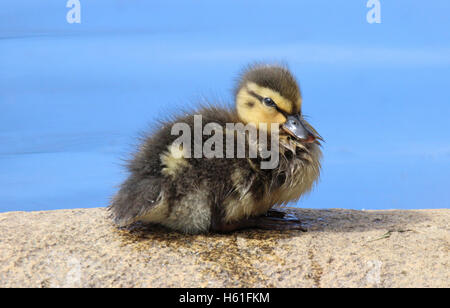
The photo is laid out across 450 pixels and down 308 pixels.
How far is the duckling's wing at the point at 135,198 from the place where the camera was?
2314 mm

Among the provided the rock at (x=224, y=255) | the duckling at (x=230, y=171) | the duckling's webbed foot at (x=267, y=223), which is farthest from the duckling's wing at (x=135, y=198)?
the duckling's webbed foot at (x=267, y=223)

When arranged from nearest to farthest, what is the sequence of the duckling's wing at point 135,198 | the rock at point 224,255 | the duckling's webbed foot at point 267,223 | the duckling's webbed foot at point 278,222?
the rock at point 224,255 < the duckling's wing at point 135,198 < the duckling's webbed foot at point 267,223 < the duckling's webbed foot at point 278,222

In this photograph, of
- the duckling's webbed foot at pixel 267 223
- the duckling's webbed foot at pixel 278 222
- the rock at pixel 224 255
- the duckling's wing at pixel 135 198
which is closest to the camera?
the rock at pixel 224 255

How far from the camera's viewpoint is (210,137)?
2371 millimetres

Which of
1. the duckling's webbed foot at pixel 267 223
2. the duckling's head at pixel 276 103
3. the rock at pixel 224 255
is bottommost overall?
the rock at pixel 224 255

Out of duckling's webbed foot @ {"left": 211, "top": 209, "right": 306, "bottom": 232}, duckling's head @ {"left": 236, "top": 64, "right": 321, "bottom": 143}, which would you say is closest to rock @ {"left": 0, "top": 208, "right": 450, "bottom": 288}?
duckling's webbed foot @ {"left": 211, "top": 209, "right": 306, "bottom": 232}

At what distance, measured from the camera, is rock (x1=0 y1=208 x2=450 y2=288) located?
2070mm

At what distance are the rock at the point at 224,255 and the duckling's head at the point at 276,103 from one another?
46cm

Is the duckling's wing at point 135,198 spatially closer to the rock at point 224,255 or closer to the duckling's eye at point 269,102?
the rock at point 224,255

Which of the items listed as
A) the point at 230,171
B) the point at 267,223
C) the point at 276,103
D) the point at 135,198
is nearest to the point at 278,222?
the point at 267,223

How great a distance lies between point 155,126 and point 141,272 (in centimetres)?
72

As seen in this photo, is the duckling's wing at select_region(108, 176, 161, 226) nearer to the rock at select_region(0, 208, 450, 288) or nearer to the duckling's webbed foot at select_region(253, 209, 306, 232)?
the rock at select_region(0, 208, 450, 288)
